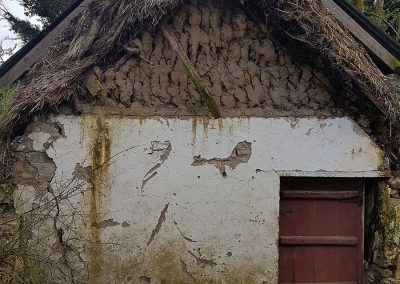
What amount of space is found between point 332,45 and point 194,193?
2140 millimetres

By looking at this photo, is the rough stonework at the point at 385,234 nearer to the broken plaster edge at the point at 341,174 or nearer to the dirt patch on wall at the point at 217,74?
the broken plaster edge at the point at 341,174

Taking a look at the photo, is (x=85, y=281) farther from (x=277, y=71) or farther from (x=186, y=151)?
(x=277, y=71)

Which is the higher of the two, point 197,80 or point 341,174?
point 197,80

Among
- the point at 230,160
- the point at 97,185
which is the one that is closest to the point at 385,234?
the point at 230,160

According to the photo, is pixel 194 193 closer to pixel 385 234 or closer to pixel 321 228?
pixel 321 228

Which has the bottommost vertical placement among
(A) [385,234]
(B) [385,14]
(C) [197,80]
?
(A) [385,234]

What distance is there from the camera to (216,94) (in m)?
5.15

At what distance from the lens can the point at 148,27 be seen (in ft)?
16.8

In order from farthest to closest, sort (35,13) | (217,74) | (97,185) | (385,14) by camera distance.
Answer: (35,13) → (385,14) → (217,74) → (97,185)

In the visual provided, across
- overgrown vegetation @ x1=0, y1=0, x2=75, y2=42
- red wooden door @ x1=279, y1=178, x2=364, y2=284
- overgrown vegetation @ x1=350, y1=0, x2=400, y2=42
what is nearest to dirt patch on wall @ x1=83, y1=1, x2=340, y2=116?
red wooden door @ x1=279, y1=178, x2=364, y2=284

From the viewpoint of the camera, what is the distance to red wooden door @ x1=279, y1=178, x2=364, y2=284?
5.36m

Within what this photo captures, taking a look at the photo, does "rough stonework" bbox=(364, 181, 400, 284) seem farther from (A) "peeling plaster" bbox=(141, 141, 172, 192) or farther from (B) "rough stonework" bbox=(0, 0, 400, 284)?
(A) "peeling plaster" bbox=(141, 141, 172, 192)

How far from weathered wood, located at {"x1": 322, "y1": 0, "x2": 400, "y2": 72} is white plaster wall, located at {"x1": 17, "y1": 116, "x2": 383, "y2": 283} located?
1.04 meters

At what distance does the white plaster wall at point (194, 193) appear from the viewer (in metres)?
4.98
